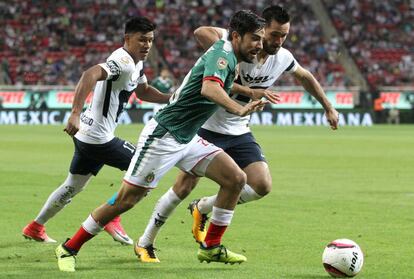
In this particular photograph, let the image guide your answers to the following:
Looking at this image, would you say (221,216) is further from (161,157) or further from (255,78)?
(255,78)

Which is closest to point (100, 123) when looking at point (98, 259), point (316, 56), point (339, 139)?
point (98, 259)

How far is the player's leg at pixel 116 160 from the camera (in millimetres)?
9555

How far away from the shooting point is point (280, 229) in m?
10.9

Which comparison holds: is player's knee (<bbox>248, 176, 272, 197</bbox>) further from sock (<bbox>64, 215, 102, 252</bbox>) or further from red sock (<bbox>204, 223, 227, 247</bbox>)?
sock (<bbox>64, 215, 102, 252</bbox>)

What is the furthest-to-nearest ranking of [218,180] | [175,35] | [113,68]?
1. [175,35]
2. [113,68]
3. [218,180]

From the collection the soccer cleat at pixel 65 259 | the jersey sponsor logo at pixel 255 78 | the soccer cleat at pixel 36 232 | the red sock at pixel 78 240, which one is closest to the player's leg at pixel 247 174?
the jersey sponsor logo at pixel 255 78

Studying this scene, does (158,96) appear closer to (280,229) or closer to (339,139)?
(280,229)

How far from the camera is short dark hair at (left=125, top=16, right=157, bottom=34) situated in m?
9.16

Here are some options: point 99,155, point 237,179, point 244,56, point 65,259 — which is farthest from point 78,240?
point 244,56

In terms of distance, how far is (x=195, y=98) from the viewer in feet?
26.2

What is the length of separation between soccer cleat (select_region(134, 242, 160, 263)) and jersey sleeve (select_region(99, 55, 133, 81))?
1.53 meters

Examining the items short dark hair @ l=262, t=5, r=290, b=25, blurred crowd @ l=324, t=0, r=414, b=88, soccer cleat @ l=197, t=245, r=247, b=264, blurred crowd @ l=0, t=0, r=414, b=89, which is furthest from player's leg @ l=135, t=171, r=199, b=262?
blurred crowd @ l=324, t=0, r=414, b=88

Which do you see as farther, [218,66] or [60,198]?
[60,198]

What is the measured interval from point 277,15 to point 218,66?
1.68m
